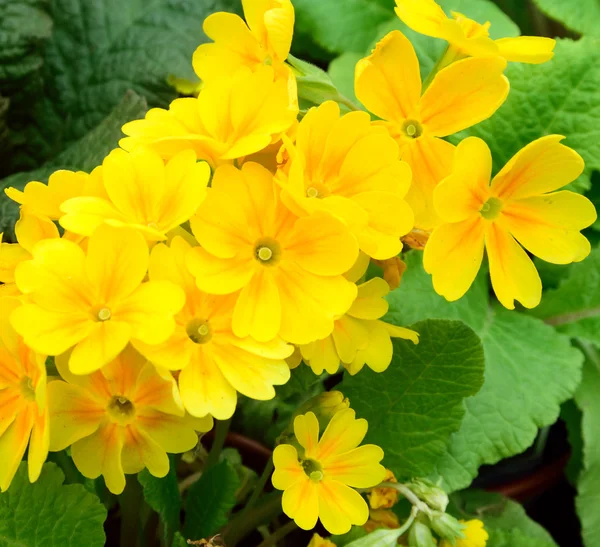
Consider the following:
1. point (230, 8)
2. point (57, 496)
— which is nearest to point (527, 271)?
Result: point (57, 496)

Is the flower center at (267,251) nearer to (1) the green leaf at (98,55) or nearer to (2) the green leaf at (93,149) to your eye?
(2) the green leaf at (93,149)

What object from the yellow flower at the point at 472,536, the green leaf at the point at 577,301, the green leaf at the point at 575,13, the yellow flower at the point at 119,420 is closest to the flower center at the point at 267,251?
the yellow flower at the point at 119,420

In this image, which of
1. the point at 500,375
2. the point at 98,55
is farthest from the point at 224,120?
the point at 98,55

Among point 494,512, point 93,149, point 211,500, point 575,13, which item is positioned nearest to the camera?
point 211,500

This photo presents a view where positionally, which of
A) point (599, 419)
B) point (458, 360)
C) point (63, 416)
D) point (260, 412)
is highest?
point (63, 416)

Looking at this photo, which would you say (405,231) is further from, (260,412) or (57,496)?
(260,412)

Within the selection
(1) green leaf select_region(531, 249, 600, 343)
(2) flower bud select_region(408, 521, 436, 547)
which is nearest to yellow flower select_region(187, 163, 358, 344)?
(2) flower bud select_region(408, 521, 436, 547)

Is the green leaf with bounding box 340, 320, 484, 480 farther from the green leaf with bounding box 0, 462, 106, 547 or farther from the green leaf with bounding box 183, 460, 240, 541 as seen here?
the green leaf with bounding box 0, 462, 106, 547

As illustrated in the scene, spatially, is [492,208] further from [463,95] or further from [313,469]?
[313,469]
